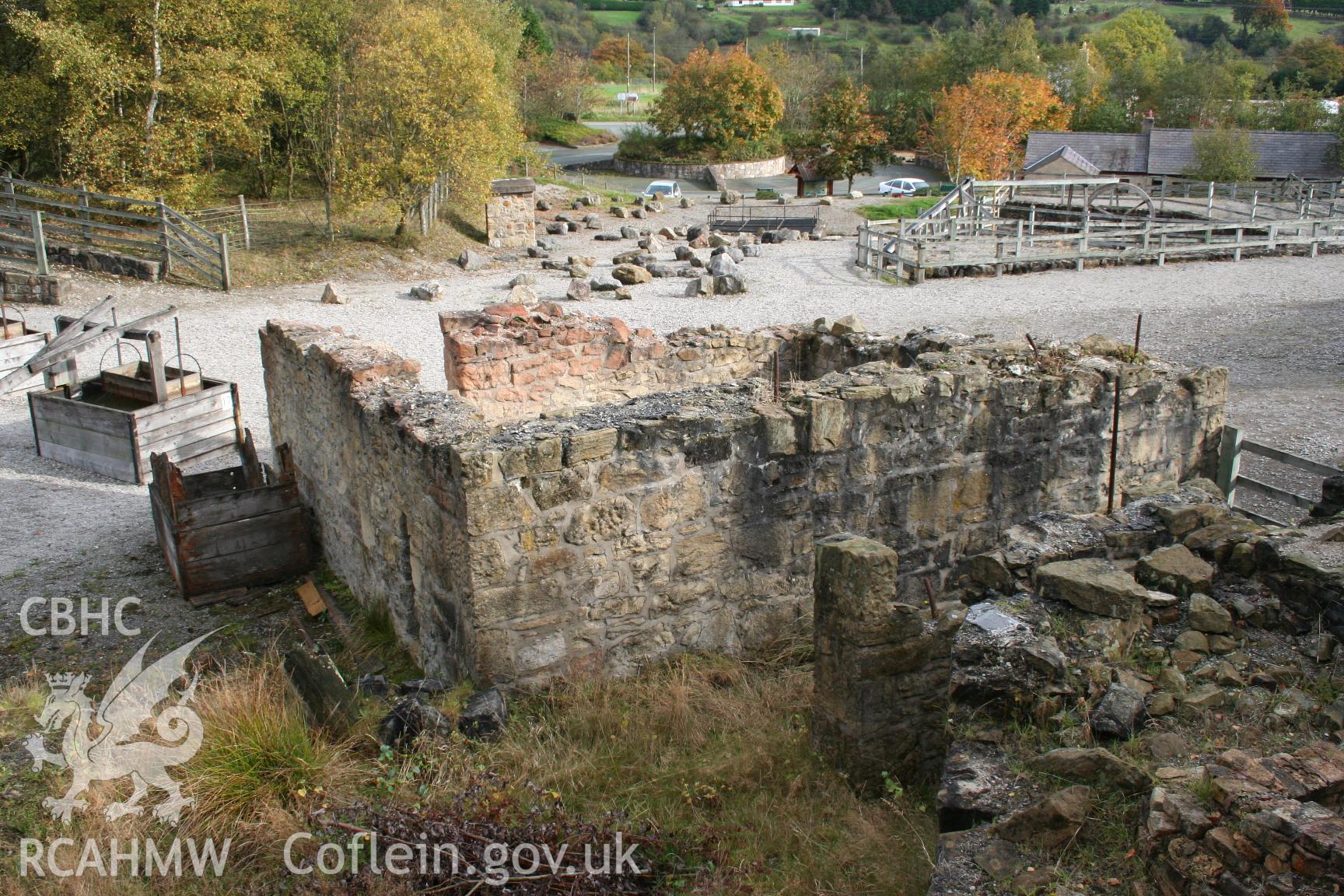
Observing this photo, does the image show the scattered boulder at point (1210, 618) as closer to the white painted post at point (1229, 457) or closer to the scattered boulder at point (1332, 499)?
the scattered boulder at point (1332, 499)

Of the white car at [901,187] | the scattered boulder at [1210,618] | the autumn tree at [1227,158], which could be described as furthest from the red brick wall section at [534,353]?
the white car at [901,187]

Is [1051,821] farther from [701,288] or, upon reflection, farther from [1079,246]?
[1079,246]

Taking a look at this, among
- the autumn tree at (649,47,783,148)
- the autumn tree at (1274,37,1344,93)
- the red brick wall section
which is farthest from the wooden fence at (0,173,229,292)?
the autumn tree at (1274,37,1344,93)

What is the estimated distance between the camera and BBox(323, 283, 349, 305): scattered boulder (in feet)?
72.2

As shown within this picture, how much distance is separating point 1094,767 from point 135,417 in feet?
34.7

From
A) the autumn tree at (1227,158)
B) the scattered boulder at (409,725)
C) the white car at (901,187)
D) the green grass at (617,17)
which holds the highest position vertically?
the green grass at (617,17)

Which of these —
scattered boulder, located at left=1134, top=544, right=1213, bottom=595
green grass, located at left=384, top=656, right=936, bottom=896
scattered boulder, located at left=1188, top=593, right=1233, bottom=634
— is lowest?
green grass, located at left=384, top=656, right=936, bottom=896

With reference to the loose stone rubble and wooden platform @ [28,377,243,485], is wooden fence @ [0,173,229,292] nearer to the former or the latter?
wooden platform @ [28,377,243,485]

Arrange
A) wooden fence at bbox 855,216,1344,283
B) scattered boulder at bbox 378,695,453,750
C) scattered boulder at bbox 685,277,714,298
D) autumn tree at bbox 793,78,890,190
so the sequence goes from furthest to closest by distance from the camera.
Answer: autumn tree at bbox 793,78,890,190 → wooden fence at bbox 855,216,1344,283 → scattered boulder at bbox 685,277,714,298 → scattered boulder at bbox 378,695,453,750

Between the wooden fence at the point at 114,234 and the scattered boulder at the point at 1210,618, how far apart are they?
21.3 m

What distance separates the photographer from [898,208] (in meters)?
42.5

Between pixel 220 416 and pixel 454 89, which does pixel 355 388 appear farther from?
pixel 454 89

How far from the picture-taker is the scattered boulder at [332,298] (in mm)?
22000

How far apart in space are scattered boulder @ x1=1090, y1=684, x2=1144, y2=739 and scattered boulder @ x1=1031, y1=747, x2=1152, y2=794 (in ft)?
0.67
